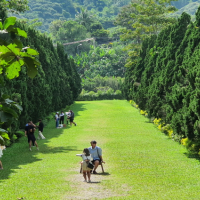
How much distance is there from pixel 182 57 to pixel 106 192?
14.4 metres

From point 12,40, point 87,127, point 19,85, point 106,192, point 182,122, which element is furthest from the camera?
point 87,127

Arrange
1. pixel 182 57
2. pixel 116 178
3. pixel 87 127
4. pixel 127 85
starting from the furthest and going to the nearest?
pixel 127 85 < pixel 87 127 < pixel 182 57 < pixel 116 178

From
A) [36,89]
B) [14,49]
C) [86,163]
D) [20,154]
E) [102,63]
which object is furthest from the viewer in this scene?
[102,63]

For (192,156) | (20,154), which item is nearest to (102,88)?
(20,154)

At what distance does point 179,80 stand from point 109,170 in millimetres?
8664

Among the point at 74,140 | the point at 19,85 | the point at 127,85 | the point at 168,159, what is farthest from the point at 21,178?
the point at 127,85

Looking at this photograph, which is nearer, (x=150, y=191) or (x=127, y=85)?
(x=150, y=191)

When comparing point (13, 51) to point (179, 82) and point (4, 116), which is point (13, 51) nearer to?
point (4, 116)

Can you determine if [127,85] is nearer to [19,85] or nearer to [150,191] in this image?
[19,85]

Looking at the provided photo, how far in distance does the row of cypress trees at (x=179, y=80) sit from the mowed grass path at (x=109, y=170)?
5.16 feet

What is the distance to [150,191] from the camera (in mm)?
12023

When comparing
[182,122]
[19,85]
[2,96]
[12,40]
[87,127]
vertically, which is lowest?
[87,127]

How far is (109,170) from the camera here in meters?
15.5

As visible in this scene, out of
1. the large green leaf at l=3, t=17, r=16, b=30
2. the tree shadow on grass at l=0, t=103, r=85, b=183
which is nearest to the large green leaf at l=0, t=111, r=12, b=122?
the large green leaf at l=3, t=17, r=16, b=30
